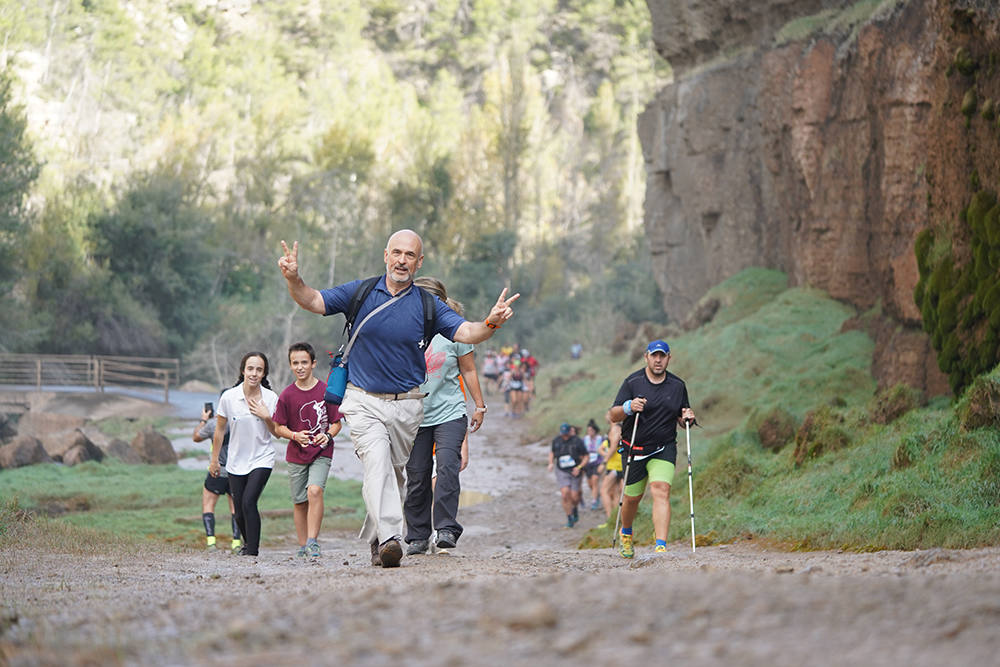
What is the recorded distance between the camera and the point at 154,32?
257ft

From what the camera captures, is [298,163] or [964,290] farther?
[298,163]

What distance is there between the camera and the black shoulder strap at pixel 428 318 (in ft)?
27.4

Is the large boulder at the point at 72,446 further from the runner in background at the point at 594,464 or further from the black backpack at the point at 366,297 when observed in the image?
the black backpack at the point at 366,297

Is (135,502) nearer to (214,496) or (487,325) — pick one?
(214,496)

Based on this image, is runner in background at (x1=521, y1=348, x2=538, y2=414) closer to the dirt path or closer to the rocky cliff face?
the rocky cliff face

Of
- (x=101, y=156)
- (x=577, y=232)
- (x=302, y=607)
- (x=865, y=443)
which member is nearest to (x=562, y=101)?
(x=577, y=232)

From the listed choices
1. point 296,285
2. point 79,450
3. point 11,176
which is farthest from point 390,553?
point 11,176

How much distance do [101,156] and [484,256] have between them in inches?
776

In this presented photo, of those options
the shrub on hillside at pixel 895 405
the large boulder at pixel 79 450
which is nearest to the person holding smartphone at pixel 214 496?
the shrub on hillside at pixel 895 405

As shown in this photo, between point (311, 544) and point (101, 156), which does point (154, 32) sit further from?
point (311, 544)

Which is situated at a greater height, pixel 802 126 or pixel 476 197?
pixel 476 197

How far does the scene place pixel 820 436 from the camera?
14.3m

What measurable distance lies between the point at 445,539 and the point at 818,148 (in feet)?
55.6

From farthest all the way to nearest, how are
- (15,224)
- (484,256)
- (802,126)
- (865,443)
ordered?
1. (484,256)
2. (15,224)
3. (802,126)
4. (865,443)
